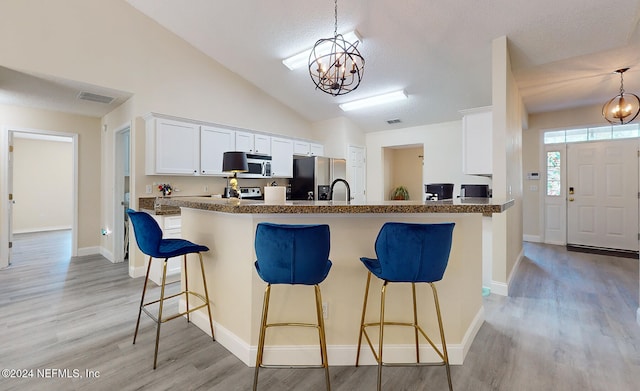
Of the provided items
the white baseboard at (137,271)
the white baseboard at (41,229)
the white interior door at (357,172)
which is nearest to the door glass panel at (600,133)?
the white interior door at (357,172)

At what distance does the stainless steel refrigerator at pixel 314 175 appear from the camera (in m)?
5.51

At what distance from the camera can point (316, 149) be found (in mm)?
6090

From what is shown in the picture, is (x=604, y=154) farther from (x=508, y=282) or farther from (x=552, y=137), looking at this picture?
(x=508, y=282)

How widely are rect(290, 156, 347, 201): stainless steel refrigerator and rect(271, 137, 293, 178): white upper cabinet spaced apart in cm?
20

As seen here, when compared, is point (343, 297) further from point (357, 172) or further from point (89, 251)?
point (89, 251)

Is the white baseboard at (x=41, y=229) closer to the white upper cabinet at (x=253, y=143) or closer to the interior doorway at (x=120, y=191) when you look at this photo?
A: the interior doorway at (x=120, y=191)

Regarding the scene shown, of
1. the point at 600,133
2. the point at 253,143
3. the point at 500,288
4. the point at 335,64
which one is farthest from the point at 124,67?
the point at 600,133

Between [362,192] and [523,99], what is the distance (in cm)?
340

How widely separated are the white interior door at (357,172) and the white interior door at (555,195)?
146 inches

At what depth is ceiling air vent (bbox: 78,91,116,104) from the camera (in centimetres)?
382

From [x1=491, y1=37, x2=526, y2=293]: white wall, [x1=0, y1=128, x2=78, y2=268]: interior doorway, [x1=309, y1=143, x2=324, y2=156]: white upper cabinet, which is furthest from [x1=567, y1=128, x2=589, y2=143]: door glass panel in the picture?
[x1=0, y1=128, x2=78, y2=268]: interior doorway

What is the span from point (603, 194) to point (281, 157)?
6.06 meters

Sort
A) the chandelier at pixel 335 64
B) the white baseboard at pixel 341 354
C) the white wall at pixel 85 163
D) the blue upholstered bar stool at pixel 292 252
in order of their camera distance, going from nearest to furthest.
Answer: the blue upholstered bar stool at pixel 292 252, the white baseboard at pixel 341 354, the chandelier at pixel 335 64, the white wall at pixel 85 163

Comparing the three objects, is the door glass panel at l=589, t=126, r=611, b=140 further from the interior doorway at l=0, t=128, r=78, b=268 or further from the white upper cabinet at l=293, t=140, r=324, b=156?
the interior doorway at l=0, t=128, r=78, b=268
